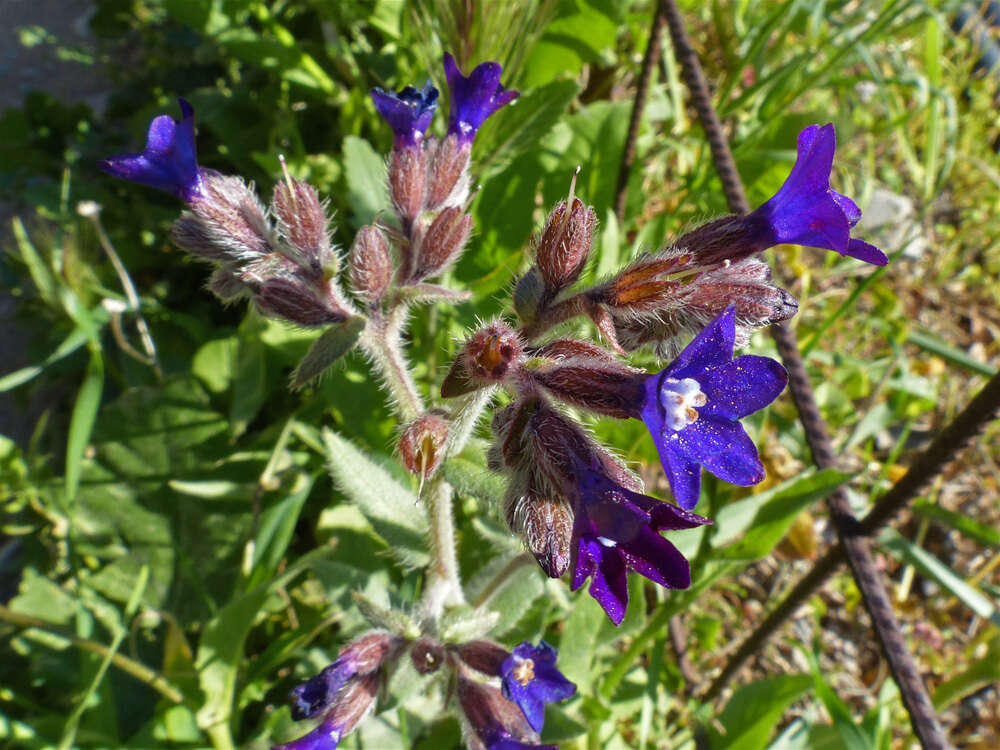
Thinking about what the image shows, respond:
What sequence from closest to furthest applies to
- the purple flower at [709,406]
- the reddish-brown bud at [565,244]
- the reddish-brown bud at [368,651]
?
the purple flower at [709,406] < the reddish-brown bud at [565,244] < the reddish-brown bud at [368,651]

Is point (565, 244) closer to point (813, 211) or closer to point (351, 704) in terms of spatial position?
point (813, 211)

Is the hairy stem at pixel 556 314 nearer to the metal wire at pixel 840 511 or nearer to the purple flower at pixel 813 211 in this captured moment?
the purple flower at pixel 813 211

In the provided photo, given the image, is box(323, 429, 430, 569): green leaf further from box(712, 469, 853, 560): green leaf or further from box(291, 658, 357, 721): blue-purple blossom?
box(712, 469, 853, 560): green leaf

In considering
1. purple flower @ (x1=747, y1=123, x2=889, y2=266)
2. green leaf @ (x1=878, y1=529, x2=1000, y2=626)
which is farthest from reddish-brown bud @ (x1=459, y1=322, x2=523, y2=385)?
green leaf @ (x1=878, y1=529, x2=1000, y2=626)

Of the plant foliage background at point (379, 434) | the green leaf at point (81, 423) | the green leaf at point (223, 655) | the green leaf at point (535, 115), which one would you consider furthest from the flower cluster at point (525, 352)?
the green leaf at point (81, 423)

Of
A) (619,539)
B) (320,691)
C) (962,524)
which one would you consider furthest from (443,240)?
(962,524)

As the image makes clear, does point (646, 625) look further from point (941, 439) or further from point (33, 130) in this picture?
point (33, 130)
